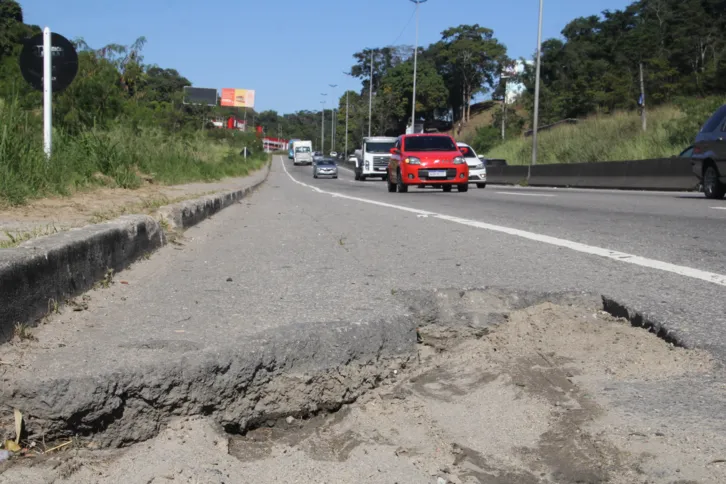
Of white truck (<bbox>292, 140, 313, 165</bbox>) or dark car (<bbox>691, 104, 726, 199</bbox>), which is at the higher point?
white truck (<bbox>292, 140, 313, 165</bbox>)

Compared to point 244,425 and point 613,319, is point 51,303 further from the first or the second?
point 613,319

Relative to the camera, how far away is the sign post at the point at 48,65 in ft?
27.0

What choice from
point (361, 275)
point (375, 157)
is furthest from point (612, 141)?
point (361, 275)

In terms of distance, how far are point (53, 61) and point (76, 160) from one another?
1262 millimetres

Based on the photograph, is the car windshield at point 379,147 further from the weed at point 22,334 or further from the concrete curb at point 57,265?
the weed at point 22,334

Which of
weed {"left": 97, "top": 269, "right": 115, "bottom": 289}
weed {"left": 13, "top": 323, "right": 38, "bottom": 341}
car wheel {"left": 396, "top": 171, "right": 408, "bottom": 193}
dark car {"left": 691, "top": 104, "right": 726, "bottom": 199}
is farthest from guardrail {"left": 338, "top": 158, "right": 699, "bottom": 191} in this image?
weed {"left": 13, "top": 323, "right": 38, "bottom": 341}

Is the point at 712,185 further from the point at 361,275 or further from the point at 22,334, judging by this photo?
the point at 22,334

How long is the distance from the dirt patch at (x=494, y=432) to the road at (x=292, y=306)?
5cm

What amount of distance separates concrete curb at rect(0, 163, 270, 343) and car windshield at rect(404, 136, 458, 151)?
12.7 m

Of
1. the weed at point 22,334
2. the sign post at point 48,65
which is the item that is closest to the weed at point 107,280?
the weed at point 22,334

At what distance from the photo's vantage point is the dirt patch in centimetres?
200

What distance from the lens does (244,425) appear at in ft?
7.97

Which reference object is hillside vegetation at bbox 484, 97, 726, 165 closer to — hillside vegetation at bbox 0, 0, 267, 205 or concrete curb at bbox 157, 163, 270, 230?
hillside vegetation at bbox 0, 0, 267, 205

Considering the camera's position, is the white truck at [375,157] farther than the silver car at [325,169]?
No
